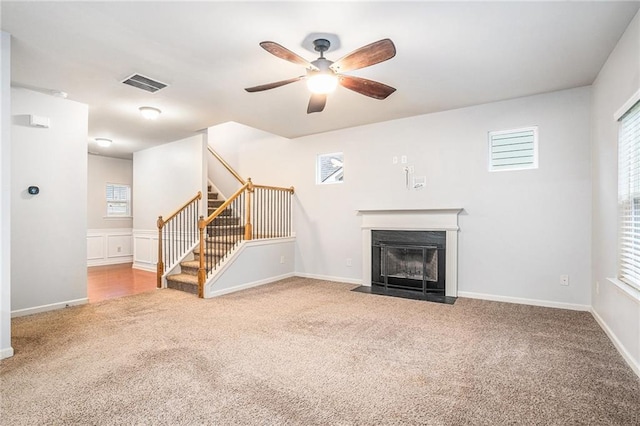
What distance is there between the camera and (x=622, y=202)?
9.37 ft

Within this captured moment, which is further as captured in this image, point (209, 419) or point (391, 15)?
point (391, 15)

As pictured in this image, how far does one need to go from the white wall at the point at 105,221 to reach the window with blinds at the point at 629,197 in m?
8.69

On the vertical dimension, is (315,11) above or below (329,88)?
above

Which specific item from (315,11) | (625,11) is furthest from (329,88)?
(625,11)

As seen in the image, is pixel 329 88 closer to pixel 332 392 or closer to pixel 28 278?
pixel 332 392

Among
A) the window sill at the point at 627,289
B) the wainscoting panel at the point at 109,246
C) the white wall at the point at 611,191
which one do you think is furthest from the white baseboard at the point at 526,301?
the wainscoting panel at the point at 109,246

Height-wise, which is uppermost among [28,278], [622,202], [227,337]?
[622,202]

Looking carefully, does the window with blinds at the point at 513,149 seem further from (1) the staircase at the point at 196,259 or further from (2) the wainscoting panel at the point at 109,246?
(2) the wainscoting panel at the point at 109,246

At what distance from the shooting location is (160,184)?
6980 millimetres

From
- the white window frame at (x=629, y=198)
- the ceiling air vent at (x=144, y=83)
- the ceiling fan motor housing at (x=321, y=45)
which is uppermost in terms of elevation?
the ceiling air vent at (x=144, y=83)

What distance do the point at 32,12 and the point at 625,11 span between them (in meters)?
4.39

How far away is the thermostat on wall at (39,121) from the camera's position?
3879 mm

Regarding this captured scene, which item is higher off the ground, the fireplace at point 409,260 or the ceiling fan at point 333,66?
the ceiling fan at point 333,66

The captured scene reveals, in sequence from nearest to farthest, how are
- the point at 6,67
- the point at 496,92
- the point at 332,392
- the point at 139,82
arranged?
the point at 332,392 < the point at 6,67 < the point at 139,82 < the point at 496,92
